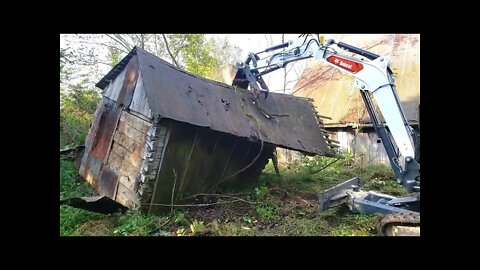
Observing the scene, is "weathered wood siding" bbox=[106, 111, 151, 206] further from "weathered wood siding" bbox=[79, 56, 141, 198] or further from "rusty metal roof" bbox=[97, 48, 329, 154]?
"rusty metal roof" bbox=[97, 48, 329, 154]

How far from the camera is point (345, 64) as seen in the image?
5484 millimetres

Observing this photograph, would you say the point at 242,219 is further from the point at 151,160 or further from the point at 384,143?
the point at 384,143

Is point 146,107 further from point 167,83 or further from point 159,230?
point 159,230

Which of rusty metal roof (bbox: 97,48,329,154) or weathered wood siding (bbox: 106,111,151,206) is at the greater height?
rusty metal roof (bbox: 97,48,329,154)

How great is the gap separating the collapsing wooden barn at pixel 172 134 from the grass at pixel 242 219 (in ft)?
0.99

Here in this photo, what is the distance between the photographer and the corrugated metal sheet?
33.2 ft

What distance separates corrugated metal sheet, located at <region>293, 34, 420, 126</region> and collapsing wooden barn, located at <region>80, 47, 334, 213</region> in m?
4.35

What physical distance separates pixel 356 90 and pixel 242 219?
789 cm

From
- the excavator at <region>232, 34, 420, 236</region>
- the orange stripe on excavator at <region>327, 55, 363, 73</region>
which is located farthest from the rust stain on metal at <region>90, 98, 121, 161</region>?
the orange stripe on excavator at <region>327, 55, 363, 73</region>

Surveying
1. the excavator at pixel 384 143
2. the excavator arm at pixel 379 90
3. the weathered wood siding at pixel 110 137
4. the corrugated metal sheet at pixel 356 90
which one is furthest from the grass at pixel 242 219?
the corrugated metal sheet at pixel 356 90

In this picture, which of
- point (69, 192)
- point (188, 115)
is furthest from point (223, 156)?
point (69, 192)

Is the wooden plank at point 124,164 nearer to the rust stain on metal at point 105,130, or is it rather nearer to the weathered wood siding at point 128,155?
the weathered wood siding at point 128,155

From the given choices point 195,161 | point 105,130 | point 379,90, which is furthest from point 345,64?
point 105,130

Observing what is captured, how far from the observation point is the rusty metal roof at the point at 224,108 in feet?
16.1
